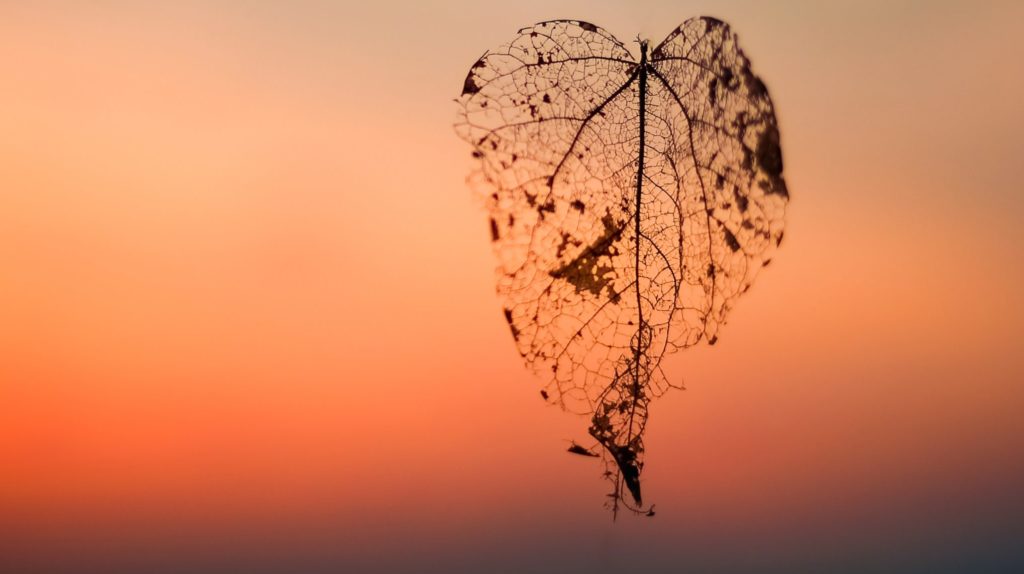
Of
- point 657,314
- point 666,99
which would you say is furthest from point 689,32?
point 657,314

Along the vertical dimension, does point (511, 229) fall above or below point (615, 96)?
below

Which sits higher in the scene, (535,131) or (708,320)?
(535,131)

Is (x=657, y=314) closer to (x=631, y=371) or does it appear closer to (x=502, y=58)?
(x=631, y=371)

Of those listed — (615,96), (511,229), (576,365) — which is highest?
(615,96)

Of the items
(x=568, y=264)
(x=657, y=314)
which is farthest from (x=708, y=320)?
(x=568, y=264)

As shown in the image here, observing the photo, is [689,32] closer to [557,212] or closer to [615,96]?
[615,96]
